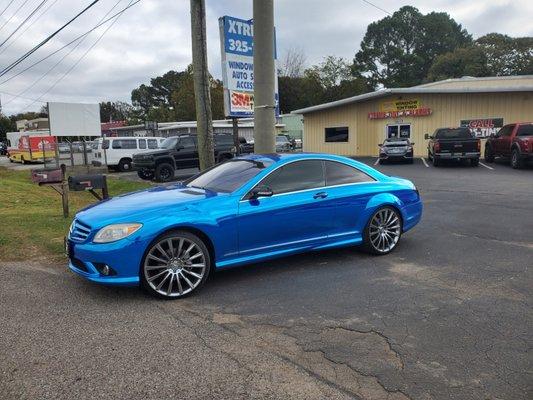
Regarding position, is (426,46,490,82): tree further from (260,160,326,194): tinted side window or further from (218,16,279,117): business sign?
(260,160,326,194): tinted side window

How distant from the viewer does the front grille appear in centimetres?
491

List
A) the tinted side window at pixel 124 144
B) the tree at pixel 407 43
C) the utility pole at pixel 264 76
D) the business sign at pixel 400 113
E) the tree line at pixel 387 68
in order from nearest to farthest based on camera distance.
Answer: the utility pole at pixel 264 76 → the tinted side window at pixel 124 144 → the business sign at pixel 400 113 → the tree line at pixel 387 68 → the tree at pixel 407 43

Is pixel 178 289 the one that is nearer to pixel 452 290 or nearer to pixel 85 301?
pixel 85 301

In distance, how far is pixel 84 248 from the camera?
4.85 metres

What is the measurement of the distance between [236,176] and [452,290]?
9.15ft

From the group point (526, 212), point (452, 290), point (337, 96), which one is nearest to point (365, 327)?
point (452, 290)

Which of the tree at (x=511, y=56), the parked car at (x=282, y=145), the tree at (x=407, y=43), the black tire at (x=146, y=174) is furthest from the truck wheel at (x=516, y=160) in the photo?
the tree at (x=407, y=43)

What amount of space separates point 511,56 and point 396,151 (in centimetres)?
5343

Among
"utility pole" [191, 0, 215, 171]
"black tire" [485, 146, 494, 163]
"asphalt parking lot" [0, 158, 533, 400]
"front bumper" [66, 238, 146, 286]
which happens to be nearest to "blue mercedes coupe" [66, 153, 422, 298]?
"front bumper" [66, 238, 146, 286]

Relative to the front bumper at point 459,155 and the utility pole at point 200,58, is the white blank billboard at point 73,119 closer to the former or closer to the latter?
the utility pole at point 200,58

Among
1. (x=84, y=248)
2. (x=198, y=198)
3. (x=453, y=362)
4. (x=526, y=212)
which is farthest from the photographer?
(x=526, y=212)

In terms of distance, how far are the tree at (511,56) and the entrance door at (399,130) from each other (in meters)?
46.0

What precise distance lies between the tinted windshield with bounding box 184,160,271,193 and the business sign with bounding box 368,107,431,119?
23.1m

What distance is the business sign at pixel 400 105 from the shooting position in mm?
27684
